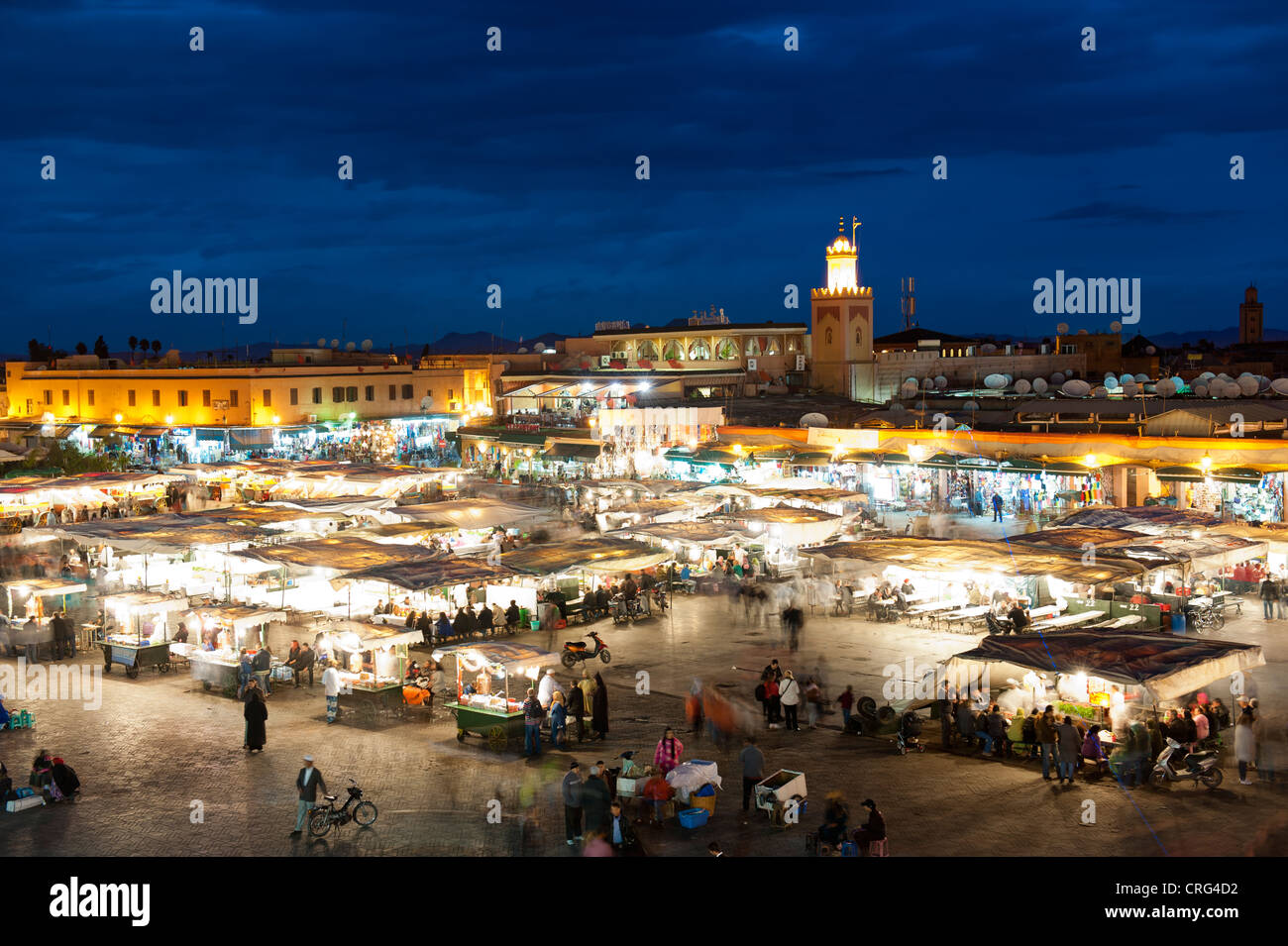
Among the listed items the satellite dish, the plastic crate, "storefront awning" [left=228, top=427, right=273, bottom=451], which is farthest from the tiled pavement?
the satellite dish

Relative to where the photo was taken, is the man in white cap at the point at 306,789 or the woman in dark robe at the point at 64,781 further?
the woman in dark robe at the point at 64,781

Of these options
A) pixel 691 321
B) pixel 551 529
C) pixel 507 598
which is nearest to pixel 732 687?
pixel 507 598

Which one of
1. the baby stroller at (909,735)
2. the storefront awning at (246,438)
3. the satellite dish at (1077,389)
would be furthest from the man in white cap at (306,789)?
the satellite dish at (1077,389)

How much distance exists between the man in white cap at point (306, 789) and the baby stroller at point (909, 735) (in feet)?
19.8

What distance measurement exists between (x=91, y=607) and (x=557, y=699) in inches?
472

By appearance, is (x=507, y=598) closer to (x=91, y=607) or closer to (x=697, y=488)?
(x=91, y=607)

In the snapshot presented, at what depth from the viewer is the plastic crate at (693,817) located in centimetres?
1152

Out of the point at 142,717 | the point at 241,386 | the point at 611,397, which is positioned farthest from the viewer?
the point at 241,386

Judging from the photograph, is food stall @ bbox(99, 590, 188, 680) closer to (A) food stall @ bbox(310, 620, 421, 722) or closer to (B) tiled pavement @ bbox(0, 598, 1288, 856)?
(B) tiled pavement @ bbox(0, 598, 1288, 856)

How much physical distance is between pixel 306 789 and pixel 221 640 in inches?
275

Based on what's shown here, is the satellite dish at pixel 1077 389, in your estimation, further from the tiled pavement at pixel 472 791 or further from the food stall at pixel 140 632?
the food stall at pixel 140 632

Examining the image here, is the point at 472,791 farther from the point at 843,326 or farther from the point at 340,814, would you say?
the point at 843,326

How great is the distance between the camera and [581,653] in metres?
17.9
